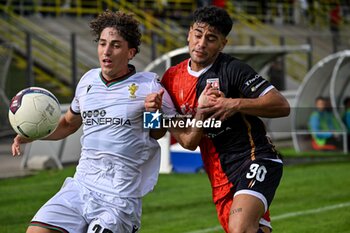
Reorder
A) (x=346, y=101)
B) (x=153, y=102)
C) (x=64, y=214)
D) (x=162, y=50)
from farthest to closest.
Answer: (x=162, y=50)
(x=346, y=101)
(x=153, y=102)
(x=64, y=214)

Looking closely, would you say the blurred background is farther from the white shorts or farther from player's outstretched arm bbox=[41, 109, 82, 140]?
A: the white shorts

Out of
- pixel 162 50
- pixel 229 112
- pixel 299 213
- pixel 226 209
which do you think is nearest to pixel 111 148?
pixel 229 112

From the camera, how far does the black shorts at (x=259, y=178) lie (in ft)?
20.3

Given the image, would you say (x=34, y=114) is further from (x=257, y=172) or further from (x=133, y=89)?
(x=257, y=172)

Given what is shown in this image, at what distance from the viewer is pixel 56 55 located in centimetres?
2158

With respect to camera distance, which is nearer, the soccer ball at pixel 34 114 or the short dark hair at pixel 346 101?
the soccer ball at pixel 34 114

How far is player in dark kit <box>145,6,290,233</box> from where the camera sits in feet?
20.1

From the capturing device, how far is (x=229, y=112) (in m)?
6.06

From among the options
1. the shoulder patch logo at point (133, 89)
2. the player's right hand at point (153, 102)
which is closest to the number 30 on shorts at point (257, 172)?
the player's right hand at point (153, 102)

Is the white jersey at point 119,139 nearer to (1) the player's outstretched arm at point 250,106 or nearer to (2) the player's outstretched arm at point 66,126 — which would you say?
(2) the player's outstretched arm at point 66,126

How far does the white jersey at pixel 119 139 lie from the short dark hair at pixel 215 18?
63 cm

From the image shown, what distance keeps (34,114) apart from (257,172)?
176 cm

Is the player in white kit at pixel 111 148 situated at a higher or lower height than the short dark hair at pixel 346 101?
higher

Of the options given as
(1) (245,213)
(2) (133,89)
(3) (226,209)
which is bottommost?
(3) (226,209)
